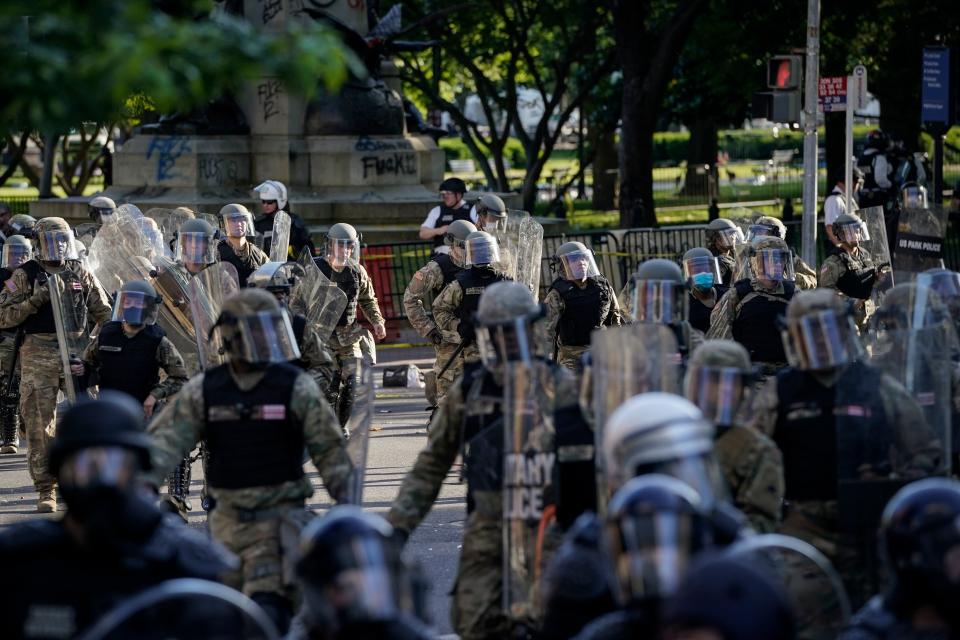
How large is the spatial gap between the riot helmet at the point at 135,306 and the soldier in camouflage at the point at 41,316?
1713mm

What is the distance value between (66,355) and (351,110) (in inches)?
457

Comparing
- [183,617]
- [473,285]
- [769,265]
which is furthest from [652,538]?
[473,285]

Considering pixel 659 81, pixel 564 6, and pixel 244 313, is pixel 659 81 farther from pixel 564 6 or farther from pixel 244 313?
pixel 244 313

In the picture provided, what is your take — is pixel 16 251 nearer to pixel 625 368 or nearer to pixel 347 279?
pixel 347 279

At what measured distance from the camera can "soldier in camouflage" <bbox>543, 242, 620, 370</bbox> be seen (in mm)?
11602

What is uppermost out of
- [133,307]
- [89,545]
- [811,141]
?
[811,141]

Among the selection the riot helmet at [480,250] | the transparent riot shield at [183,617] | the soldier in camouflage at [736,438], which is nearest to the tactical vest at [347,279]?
the riot helmet at [480,250]

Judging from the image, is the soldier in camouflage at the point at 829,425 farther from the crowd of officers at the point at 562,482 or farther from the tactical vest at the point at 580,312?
the tactical vest at the point at 580,312

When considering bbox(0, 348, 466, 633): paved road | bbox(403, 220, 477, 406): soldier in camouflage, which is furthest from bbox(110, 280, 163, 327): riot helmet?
bbox(403, 220, 477, 406): soldier in camouflage

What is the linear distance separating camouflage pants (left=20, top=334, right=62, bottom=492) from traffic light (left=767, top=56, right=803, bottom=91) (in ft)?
28.1

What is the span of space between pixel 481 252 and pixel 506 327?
512 cm

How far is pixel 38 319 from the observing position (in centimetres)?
1175

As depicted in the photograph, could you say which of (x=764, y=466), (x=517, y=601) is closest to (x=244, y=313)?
(x=517, y=601)

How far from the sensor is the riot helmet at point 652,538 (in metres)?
4.23
